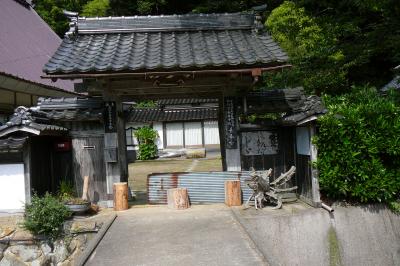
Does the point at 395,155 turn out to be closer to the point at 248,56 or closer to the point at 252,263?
the point at 248,56

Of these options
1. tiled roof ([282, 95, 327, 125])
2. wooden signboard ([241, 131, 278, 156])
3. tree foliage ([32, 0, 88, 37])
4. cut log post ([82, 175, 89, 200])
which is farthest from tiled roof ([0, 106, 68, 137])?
tree foliage ([32, 0, 88, 37])

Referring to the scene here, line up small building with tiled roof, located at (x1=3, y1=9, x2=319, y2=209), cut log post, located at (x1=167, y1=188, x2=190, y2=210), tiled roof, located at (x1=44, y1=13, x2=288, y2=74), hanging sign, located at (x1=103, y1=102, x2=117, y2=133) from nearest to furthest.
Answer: tiled roof, located at (x1=44, y1=13, x2=288, y2=74), small building with tiled roof, located at (x1=3, y1=9, x2=319, y2=209), cut log post, located at (x1=167, y1=188, x2=190, y2=210), hanging sign, located at (x1=103, y1=102, x2=117, y2=133)

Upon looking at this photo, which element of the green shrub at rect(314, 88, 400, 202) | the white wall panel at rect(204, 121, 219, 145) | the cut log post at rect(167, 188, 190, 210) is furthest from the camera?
the white wall panel at rect(204, 121, 219, 145)

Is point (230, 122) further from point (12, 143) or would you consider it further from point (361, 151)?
point (12, 143)

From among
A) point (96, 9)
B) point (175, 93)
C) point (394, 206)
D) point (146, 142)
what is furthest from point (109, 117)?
point (96, 9)

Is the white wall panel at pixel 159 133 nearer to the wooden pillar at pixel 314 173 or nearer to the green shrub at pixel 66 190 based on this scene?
the green shrub at pixel 66 190

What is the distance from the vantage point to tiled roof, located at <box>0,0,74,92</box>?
46.2ft

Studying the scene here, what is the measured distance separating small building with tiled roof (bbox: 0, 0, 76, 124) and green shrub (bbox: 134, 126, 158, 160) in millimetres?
10620

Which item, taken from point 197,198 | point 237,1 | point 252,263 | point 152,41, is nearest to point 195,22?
point 152,41

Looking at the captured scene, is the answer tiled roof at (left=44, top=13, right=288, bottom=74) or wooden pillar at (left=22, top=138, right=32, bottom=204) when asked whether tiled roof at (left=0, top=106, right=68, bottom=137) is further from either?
tiled roof at (left=44, top=13, right=288, bottom=74)

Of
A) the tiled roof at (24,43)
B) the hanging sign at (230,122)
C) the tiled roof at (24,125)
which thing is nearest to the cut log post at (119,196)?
the tiled roof at (24,125)

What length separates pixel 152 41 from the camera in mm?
9539

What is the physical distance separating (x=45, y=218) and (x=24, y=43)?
11900 mm

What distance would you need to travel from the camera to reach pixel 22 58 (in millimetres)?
15266
